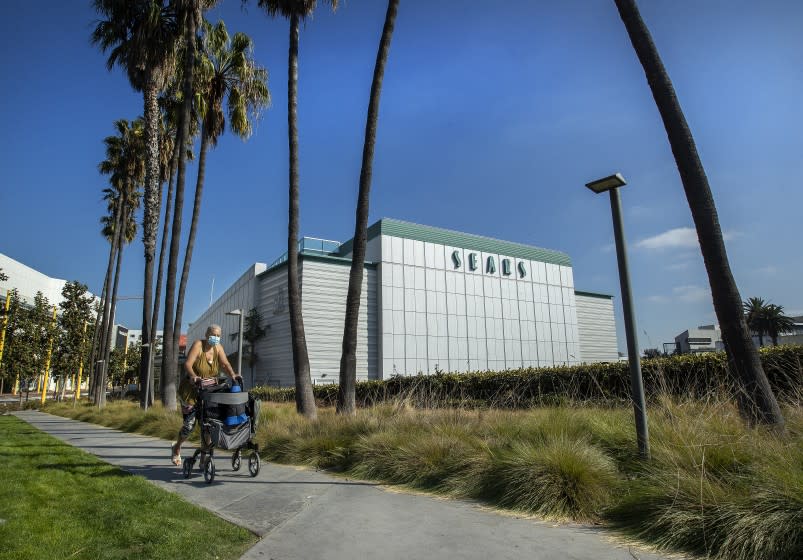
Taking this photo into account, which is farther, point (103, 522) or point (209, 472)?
point (209, 472)

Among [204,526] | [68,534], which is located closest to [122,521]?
[68,534]

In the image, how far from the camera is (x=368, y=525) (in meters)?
4.29

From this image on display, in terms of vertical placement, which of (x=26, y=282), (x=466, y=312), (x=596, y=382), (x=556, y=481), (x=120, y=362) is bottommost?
(x=556, y=481)

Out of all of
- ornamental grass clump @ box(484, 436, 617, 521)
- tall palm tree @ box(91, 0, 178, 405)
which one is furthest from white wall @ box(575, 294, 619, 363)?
ornamental grass clump @ box(484, 436, 617, 521)

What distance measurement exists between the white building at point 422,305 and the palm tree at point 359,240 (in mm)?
27399

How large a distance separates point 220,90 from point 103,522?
19959mm

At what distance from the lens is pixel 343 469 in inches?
274

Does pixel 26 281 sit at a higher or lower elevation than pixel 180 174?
higher

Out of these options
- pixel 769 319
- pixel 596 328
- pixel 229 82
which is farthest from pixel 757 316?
pixel 229 82

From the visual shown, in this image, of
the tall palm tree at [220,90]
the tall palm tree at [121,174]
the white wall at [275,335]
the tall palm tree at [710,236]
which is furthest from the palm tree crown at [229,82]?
the white wall at [275,335]

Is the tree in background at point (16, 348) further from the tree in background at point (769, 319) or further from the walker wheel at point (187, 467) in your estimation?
the tree in background at point (769, 319)

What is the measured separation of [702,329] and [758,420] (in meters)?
122

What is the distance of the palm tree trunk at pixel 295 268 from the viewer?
11.5 metres

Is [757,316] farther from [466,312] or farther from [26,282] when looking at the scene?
[26,282]
